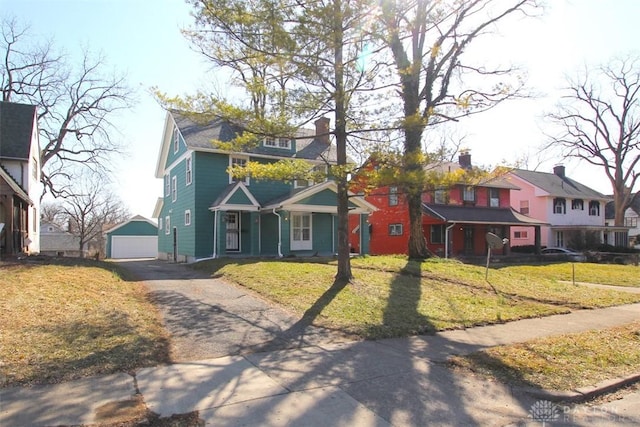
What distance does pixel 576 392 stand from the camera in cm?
520

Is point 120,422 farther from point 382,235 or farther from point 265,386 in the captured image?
point 382,235

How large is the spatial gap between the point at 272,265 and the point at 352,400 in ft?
35.4

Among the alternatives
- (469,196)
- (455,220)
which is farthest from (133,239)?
(469,196)

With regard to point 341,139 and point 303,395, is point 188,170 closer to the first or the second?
point 341,139

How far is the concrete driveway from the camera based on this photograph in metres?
6.54

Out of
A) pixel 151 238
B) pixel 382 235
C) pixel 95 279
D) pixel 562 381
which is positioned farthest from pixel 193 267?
pixel 151 238

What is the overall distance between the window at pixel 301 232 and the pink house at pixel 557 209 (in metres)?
24.6

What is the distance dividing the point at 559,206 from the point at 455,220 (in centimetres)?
1928

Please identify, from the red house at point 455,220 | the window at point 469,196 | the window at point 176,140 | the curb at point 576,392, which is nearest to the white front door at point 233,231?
the window at point 176,140

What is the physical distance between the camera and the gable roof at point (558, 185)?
1697 inches

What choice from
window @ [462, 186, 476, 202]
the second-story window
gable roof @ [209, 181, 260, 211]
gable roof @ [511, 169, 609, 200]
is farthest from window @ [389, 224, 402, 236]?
the second-story window

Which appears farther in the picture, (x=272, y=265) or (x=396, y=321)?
(x=272, y=265)

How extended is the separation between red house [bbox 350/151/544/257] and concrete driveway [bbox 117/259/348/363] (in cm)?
2181

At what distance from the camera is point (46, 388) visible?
15.3 feet
